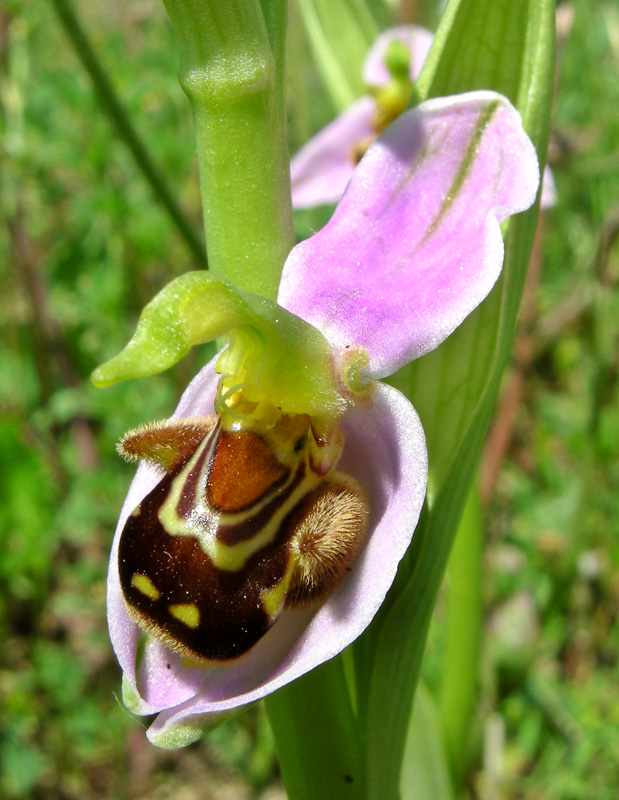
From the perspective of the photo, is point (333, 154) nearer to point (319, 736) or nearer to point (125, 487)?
point (125, 487)

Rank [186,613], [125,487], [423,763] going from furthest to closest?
[125,487]
[423,763]
[186,613]

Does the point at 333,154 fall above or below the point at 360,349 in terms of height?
below

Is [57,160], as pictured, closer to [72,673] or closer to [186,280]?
[72,673]

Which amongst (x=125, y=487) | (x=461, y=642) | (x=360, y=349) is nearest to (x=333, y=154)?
(x=125, y=487)

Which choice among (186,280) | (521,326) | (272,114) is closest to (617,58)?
(521,326)

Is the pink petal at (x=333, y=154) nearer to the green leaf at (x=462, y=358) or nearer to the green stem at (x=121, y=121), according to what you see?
the green stem at (x=121, y=121)

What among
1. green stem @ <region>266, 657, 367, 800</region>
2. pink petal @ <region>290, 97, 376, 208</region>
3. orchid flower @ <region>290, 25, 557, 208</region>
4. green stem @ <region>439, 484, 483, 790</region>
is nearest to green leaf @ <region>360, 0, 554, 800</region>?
green stem @ <region>266, 657, 367, 800</region>

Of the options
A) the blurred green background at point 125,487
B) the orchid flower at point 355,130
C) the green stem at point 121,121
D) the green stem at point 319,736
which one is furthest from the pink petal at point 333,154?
the green stem at point 319,736
